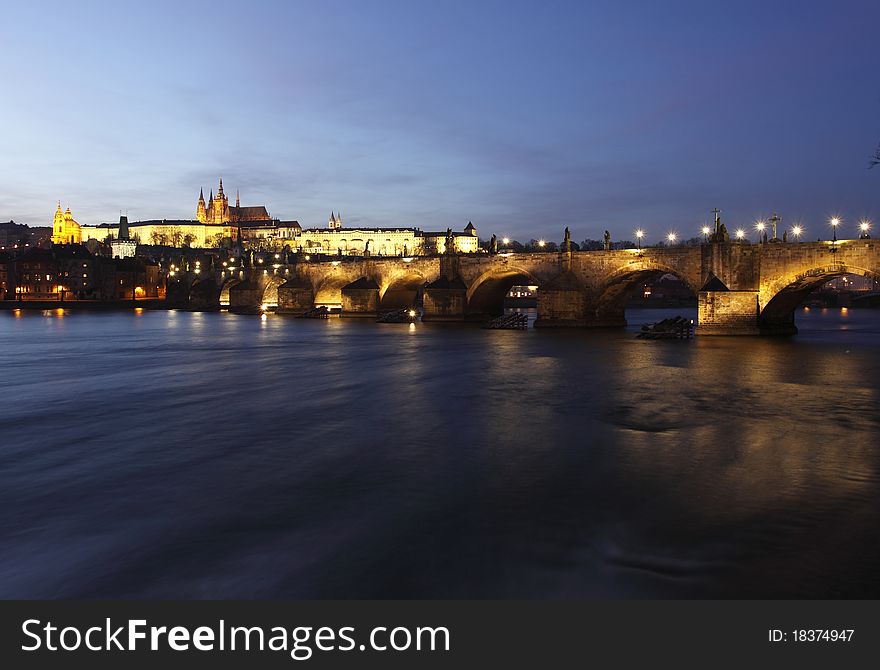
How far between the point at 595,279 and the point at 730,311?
1073 cm

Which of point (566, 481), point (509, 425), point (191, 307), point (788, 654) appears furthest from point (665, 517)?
point (191, 307)

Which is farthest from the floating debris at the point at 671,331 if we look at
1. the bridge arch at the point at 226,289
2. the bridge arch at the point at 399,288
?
the bridge arch at the point at 226,289

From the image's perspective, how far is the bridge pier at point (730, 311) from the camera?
124ft

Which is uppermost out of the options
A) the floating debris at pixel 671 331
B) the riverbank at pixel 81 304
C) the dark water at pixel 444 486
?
the riverbank at pixel 81 304

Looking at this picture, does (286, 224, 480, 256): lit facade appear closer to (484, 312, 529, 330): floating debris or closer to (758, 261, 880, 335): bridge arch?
Answer: (484, 312, 529, 330): floating debris

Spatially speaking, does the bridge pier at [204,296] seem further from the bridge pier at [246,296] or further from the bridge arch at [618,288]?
the bridge arch at [618,288]

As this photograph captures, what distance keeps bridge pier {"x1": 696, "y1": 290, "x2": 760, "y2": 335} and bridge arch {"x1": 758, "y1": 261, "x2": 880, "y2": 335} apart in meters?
0.60

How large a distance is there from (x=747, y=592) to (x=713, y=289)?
114 ft

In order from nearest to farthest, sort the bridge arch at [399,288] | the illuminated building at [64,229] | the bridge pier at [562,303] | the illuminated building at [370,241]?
the bridge pier at [562,303], the bridge arch at [399,288], the illuminated building at [64,229], the illuminated building at [370,241]

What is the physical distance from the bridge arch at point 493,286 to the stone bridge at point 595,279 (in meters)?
0.12

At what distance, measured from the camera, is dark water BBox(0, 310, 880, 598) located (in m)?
6.80

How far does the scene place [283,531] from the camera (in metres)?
8.16

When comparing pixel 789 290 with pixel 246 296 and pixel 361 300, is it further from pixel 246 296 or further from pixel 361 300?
pixel 246 296

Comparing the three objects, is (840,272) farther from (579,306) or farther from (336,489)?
(336,489)
